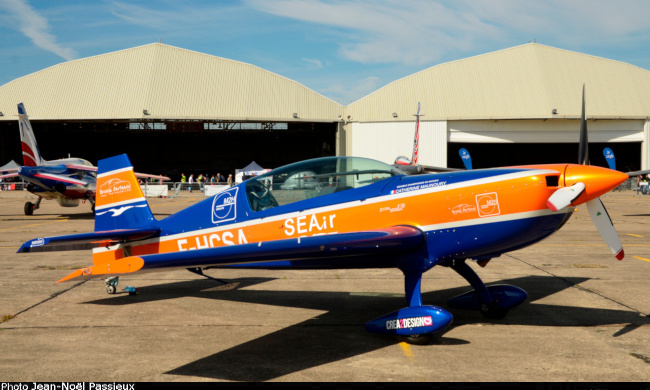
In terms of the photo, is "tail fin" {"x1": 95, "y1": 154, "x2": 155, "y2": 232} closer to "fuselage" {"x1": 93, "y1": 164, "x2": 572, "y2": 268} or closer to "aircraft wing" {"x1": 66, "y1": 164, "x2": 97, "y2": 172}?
"fuselage" {"x1": 93, "y1": 164, "x2": 572, "y2": 268}

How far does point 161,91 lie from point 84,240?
5074cm

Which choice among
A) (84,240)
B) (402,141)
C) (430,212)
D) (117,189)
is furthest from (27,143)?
(402,141)

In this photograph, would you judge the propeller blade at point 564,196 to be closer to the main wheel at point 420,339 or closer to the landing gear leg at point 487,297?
the landing gear leg at point 487,297

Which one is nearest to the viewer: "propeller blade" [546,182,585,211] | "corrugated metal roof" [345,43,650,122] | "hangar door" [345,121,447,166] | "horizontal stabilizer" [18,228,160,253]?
"propeller blade" [546,182,585,211]

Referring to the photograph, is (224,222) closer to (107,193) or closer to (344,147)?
(107,193)

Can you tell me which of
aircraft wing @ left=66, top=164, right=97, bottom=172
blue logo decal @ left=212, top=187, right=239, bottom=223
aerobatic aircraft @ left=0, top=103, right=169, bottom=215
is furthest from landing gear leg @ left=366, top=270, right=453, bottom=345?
aircraft wing @ left=66, top=164, right=97, bottom=172

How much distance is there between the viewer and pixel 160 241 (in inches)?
284

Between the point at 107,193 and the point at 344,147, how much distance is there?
1947 inches

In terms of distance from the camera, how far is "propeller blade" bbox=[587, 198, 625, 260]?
585 centimetres

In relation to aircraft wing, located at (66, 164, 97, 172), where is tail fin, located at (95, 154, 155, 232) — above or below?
below

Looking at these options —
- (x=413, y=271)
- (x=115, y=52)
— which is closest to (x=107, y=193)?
(x=413, y=271)

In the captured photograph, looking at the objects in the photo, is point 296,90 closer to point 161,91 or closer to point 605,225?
point 161,91

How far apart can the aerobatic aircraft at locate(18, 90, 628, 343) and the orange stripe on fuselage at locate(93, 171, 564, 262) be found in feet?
0.04

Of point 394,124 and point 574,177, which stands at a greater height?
point 394,124
